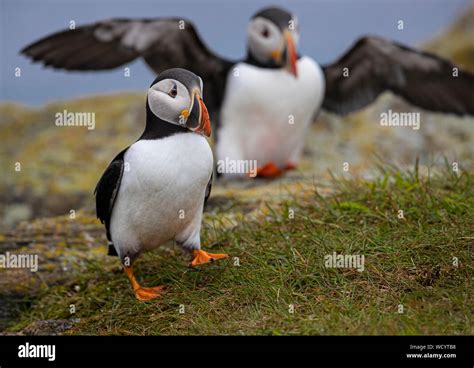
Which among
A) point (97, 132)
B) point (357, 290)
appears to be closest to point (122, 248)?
point (357, 290)

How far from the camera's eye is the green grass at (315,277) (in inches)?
148

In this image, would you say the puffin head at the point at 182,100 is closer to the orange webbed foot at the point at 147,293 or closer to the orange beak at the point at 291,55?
the orange webbed foot at the point at 147,293

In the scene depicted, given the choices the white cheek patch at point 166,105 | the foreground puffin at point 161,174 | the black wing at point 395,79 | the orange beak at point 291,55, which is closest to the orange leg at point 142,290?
the foreground puffin at point 161,174

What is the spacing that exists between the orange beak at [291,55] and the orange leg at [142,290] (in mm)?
3397

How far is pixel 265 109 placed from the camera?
286 inches

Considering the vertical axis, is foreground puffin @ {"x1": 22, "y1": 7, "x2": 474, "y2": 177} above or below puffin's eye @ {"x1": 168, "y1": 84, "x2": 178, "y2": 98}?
below

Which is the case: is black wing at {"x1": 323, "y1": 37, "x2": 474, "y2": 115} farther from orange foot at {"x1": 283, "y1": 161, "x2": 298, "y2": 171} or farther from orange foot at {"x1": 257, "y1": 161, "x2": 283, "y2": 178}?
orange foot at {"x1": 257, "y1": 161, "x2": 283, "y2": 178}

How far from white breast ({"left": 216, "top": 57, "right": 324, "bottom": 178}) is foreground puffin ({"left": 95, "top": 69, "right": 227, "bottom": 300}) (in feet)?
9.99

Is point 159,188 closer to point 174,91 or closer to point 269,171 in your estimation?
point 174,91

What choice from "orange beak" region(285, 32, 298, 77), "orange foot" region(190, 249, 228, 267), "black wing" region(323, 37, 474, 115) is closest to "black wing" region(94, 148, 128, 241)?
"orange foot" region(190, 249, 228, 267)

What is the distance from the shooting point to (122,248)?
14.1ft

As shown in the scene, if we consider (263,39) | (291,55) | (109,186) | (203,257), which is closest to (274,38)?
(263,39)

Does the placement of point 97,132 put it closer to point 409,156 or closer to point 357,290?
point 409,156

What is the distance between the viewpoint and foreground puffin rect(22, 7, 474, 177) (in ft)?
21.6
